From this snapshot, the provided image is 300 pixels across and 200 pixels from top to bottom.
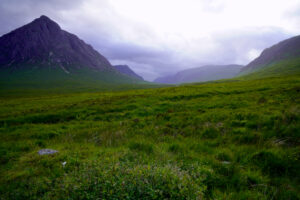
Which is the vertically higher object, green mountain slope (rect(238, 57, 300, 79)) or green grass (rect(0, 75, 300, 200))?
green mountain slope (rect(238, 57, 300, 79))

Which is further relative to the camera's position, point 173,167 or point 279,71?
point 279,71

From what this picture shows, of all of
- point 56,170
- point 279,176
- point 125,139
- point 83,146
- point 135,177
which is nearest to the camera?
point 135,177

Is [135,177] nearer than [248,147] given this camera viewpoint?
Yes

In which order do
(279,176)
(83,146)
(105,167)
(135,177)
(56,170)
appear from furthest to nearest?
(83,146), (56,170), (279,176), (105,167), (135,177)

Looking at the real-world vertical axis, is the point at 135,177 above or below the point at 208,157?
above

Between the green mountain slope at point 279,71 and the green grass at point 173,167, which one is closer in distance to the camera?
the green grass at point 173,167

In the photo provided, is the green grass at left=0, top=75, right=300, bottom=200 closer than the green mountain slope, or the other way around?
the green grass at left=0, top=75, right=300, bottom=200

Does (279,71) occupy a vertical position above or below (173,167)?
above

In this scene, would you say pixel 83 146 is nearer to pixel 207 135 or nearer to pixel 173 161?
pixel 173 161

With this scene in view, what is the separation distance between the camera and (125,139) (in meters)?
7.26

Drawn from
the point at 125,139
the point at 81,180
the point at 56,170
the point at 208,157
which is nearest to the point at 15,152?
the point at 56,170

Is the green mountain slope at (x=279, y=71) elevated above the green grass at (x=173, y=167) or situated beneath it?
elevated above

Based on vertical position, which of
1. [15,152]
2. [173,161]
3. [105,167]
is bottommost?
[15,152]

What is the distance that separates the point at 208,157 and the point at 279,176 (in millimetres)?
1962
